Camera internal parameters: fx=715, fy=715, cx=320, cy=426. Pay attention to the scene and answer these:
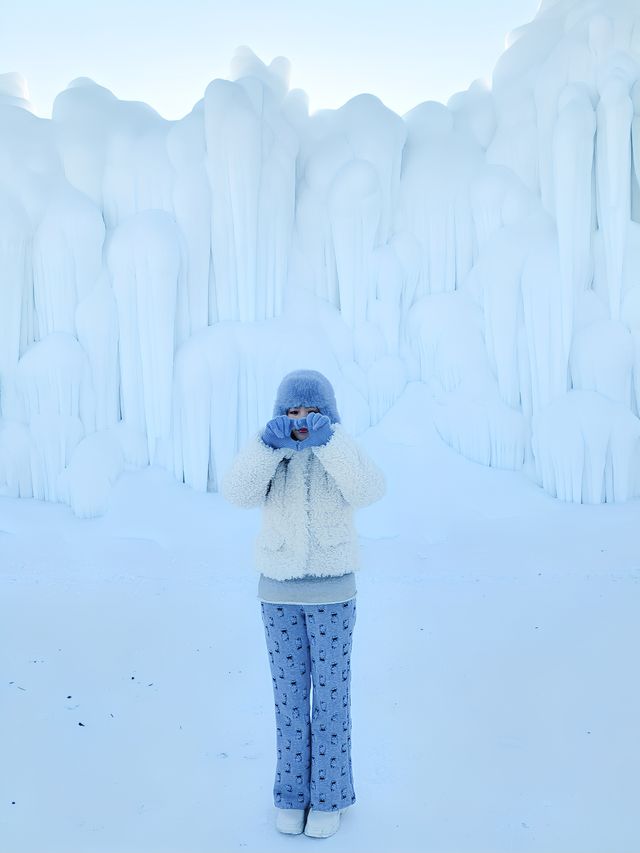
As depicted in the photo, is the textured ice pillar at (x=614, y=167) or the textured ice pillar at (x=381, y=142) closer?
the textured ice pillar at (x=614, y=167)

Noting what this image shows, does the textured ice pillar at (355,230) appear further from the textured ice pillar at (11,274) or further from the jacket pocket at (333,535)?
the jacket pocket at (333,535)

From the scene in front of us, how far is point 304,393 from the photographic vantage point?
6.49 feet

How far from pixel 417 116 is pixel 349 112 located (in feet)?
2.27

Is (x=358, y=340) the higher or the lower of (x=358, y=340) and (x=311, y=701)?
the higher

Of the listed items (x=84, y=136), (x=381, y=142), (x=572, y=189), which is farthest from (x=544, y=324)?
(x=84, y=136)

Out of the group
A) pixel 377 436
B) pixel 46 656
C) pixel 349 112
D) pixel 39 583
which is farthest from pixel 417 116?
pixel 46 656

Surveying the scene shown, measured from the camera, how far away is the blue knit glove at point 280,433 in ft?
6.26

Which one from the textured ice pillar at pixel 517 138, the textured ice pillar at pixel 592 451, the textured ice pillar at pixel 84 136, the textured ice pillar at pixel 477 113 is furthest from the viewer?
the textured ice pillar at pixel 477 113

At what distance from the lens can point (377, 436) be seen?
613 cm

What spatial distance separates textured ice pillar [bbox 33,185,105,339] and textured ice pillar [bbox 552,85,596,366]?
3.83 meters

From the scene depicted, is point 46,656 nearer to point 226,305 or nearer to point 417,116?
point 226,305

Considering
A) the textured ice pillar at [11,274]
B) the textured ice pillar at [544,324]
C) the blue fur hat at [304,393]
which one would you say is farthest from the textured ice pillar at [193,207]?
the blue fur hat at [304,393]

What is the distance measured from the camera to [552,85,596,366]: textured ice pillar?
5609 millimetres

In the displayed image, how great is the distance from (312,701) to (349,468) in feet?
2.22
